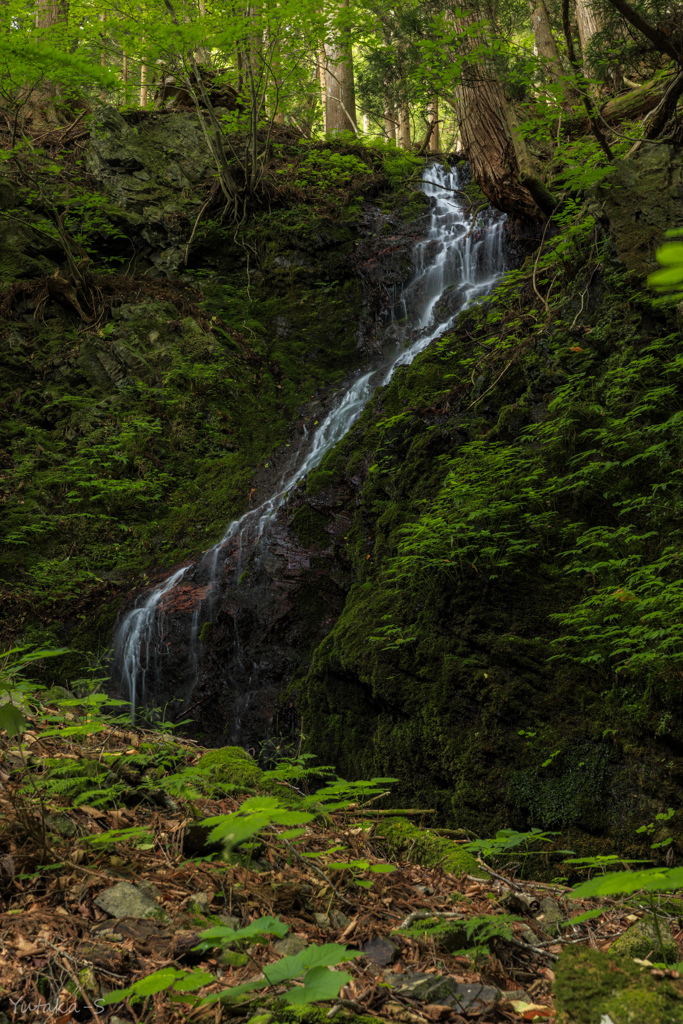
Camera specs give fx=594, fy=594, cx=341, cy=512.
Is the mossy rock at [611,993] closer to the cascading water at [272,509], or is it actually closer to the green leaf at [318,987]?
the green leaf at [318,987]

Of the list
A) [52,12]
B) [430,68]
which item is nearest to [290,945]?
[430,68]

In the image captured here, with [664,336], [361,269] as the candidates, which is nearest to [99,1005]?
[664,336]

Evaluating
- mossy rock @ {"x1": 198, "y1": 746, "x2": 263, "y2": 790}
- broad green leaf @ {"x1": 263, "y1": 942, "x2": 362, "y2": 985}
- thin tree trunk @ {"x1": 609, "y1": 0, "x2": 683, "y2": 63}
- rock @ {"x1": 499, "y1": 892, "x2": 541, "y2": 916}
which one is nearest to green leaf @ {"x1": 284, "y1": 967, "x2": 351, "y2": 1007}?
broad green leaf @ {"x1": 263, "y1": 942, "x2": 362, "y2": 985}

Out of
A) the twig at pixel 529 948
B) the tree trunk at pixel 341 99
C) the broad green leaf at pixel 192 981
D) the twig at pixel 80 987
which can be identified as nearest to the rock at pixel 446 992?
the twig at pixel 529 948

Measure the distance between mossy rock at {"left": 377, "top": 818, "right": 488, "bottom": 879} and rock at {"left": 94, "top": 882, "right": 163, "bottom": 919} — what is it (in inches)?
47.3

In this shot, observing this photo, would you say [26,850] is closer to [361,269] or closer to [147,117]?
[361,269]

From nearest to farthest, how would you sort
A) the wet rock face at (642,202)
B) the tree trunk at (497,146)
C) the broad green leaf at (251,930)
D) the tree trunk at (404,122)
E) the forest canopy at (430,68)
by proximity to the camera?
the broad green leaf at (251,930) → the wet rock face at (642,202) → the forest canopy at (430,68) → the tree trunk at (497,146) → the tree trunk at (404,122)

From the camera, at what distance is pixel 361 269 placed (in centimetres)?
1155

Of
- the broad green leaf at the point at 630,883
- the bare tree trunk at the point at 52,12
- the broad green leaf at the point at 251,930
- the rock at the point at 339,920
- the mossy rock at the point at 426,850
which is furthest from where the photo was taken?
the bare tree trunk at the point at 52,12

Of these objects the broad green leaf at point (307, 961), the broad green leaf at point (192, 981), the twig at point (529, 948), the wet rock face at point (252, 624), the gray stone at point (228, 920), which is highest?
the broad green leaf at point (307, 961)

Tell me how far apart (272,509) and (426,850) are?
5395mm

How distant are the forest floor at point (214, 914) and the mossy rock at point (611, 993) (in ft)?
0.24

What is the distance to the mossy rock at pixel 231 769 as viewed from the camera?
292 cm

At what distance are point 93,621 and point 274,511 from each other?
2.50 m
